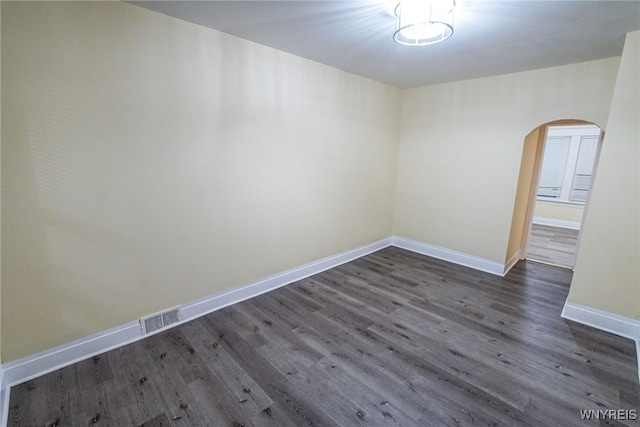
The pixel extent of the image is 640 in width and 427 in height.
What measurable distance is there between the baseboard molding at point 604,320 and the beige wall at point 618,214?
0.05 m

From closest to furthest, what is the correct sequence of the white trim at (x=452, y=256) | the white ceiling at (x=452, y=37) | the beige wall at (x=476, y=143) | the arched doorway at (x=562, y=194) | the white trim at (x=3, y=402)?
1. the white trim at (x=3, y=402)
2. the white ceiling at (x=452, y=37)
3. the beige wall at (x=476, y=143)
4. the white trim at (x=452, y=256)
5. the arched doorway at (x=562, y=194)

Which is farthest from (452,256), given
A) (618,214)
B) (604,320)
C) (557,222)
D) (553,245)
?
(557,222)

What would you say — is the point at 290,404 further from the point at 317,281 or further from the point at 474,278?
the point at 474,278

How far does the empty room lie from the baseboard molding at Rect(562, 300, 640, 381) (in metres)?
0.02

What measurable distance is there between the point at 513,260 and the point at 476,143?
1.83m

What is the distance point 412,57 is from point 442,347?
2.78 m

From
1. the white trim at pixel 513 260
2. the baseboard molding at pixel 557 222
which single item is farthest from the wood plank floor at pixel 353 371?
the baseboard molding at pixel 557 222

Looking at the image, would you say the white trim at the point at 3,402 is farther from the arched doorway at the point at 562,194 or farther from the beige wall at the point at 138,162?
the arched doorway at the point at 562,194

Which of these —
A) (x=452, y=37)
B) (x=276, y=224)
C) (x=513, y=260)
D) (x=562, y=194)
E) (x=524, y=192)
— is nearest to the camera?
(x=452, y=37)

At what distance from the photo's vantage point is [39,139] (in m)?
1.80

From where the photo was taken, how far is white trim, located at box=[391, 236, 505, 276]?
3.84 m

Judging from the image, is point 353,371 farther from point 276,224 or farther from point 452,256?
point 452,256

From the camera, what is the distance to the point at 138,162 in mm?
2189

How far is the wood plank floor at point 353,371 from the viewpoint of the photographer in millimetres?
1742
